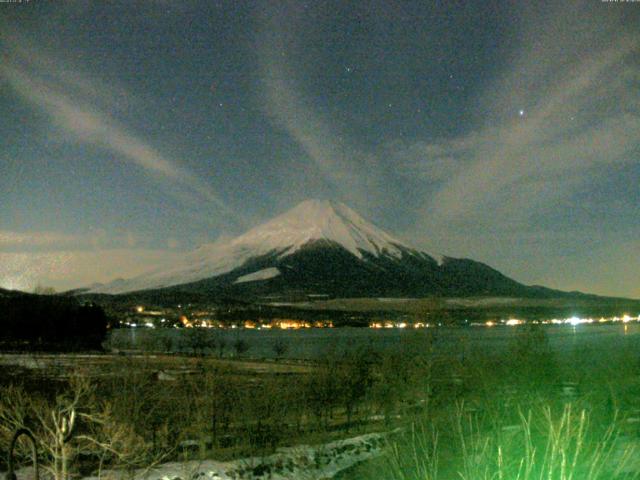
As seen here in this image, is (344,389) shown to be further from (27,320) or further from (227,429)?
(27,320)

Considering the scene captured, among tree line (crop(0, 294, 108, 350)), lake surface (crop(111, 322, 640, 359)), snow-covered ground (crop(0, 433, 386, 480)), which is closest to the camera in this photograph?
snow-covered ground (crop(0, 433, 386, 480))

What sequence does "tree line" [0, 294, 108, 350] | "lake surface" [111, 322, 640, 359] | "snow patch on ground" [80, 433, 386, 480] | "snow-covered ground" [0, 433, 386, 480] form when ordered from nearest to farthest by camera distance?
1. "snow-covered ground" [0, 433, 386, 480]
2. "snow patch on ground" [80, 433, 386, 480]
3. "lake surface" [111, 322, 640, 359]
4. "tree line" [0, 294, 108, 350]

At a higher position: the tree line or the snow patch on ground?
the tree line

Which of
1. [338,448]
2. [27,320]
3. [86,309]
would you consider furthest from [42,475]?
[86,309]

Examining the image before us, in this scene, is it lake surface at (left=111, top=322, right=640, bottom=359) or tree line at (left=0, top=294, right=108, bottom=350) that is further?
tree line at (left=0, top=294, right=108, bottom=350)

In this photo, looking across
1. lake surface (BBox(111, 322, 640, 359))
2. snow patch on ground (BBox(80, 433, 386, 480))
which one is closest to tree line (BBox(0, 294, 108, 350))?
lake surface (BBox(111, 322, 640, 359))

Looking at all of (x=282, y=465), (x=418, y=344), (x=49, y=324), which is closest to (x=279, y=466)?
(x=282, y=465)

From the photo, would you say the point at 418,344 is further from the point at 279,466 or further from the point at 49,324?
the point at 49,324

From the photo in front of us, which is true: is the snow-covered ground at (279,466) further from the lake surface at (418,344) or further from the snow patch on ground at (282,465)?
the lake surface at (418,344)

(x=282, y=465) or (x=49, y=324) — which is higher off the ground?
(x=49, y=324)

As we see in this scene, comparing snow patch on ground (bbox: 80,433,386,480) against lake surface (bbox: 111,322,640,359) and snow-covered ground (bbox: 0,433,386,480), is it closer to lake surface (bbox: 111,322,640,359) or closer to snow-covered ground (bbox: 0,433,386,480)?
snow-covered ground (bbox: 0,433,386,480)

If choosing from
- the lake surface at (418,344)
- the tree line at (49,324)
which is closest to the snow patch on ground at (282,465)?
the lake surface at (418,344)

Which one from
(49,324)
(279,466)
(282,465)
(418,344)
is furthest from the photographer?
(49,324)

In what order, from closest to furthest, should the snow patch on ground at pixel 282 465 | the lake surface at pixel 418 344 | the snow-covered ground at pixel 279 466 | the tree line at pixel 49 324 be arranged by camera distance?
the snow-covered ground at pixel 279 466
the snow patch on ground at pixel 282 465
the lake surface at pixel 418 344
the tree line at pixel 49 324
